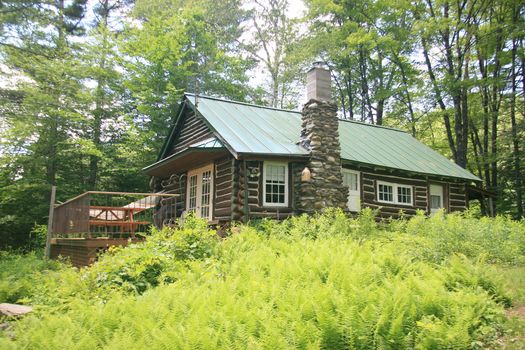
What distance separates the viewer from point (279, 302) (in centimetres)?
506

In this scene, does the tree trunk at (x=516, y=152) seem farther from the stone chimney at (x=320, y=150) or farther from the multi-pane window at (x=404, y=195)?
the stone chimney at (x=320, y=150)

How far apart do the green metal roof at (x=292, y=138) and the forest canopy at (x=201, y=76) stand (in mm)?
5106

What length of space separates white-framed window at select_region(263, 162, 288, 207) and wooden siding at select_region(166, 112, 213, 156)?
9.28 ft

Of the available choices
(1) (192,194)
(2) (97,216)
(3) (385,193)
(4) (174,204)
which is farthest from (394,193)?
(2) (97,216)

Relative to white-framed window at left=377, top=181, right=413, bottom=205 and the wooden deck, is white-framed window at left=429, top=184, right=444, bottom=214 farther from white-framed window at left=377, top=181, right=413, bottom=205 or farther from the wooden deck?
the wooden deck

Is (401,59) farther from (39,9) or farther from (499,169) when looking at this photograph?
(39,9)

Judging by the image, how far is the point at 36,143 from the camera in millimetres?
21641

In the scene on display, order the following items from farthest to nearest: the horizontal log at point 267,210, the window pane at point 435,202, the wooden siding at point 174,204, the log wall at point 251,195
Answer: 1. the window pane at point 435,202
2. the wooden siding at point 174,204
3. the horizontal log at point 267,210
4. the log wall at point 251,195

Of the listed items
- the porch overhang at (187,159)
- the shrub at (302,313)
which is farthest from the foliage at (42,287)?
the porch overhang at (187,159)

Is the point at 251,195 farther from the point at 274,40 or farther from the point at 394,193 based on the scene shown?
the point at 274,40

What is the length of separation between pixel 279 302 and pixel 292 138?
10.3 meters

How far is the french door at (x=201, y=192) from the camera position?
1435cm

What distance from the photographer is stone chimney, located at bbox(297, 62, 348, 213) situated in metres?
13.2

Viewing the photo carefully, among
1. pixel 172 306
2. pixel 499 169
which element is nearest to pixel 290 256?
pixel 172 306
